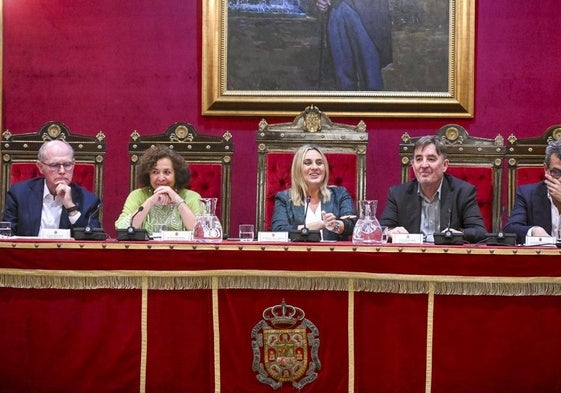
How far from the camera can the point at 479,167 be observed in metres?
4.65

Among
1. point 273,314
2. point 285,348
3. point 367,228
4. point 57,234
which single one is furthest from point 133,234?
point 367,228

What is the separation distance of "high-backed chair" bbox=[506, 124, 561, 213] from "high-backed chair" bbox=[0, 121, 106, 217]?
2590 millimetres

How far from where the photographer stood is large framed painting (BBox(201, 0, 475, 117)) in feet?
16.4

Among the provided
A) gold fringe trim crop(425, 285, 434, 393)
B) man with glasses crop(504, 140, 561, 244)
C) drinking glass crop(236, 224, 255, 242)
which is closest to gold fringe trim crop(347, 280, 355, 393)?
gold fringe trim crop(425, 285, 434, 393)

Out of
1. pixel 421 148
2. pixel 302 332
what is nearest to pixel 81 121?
pixel 421 148

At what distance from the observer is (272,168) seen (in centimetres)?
470

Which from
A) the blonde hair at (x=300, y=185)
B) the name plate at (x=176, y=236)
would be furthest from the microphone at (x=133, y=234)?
the blonde hair at (x=300, y=185)

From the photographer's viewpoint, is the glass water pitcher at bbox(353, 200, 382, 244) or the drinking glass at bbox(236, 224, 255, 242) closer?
the glass water pitcher at bbox(353, 200, 382, 244)

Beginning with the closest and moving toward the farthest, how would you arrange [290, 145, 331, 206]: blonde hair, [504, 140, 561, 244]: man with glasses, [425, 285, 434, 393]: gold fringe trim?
1. [425, 285, 434, 393]: gold fringe trim
2. [504, 140, 561, 244]: man with glasses
3. [290, 145, 331, 206]: blonde hair

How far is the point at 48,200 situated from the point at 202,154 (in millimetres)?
1027

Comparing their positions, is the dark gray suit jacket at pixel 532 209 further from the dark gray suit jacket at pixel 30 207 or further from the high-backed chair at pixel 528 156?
the dark gray suit jacket at pixel 30 207

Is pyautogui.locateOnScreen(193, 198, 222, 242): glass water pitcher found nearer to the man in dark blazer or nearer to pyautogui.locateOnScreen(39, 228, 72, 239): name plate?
pyautogui.locateOnScreen(39, 228, 72, 239): name plate

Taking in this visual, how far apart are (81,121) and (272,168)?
1.44m

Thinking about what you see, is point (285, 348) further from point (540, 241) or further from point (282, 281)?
Answer: point (540, 241)
